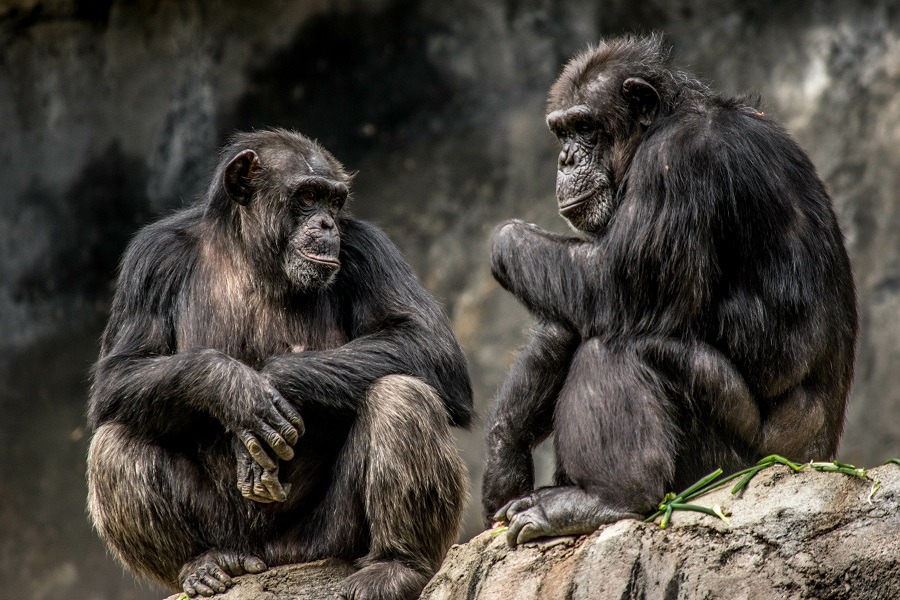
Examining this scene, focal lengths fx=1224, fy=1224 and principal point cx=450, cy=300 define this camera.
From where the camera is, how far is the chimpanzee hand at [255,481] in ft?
17.0

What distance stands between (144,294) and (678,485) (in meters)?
2.58

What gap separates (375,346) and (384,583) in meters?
1.07

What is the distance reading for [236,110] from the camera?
423 inches

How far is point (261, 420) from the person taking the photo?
202 inches

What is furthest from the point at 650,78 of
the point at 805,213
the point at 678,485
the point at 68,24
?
the point at 68,24

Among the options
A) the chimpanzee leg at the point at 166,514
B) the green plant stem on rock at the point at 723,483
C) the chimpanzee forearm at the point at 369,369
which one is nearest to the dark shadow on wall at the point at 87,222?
the chimpanzee leg at the point at 166,514

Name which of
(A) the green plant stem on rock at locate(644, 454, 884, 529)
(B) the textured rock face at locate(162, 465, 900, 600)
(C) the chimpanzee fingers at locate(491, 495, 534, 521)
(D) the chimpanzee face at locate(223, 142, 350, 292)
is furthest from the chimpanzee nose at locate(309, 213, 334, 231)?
(A) the green plant stem on rock at locate(644, 454, 884, 529)

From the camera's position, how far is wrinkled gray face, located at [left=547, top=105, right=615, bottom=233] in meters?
5.07

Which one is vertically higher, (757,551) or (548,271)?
(548,271)

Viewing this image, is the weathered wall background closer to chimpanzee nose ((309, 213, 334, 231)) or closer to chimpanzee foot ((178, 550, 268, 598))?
chimpanzee nose ((309, 213, 334, 231))

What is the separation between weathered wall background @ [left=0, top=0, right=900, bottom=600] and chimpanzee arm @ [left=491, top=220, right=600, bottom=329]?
5.60 meters

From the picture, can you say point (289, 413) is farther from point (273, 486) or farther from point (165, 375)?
point (165, 375)

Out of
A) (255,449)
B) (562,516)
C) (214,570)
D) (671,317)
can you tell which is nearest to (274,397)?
(255,449)

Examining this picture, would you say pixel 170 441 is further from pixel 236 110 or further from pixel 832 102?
pixel 832 102
